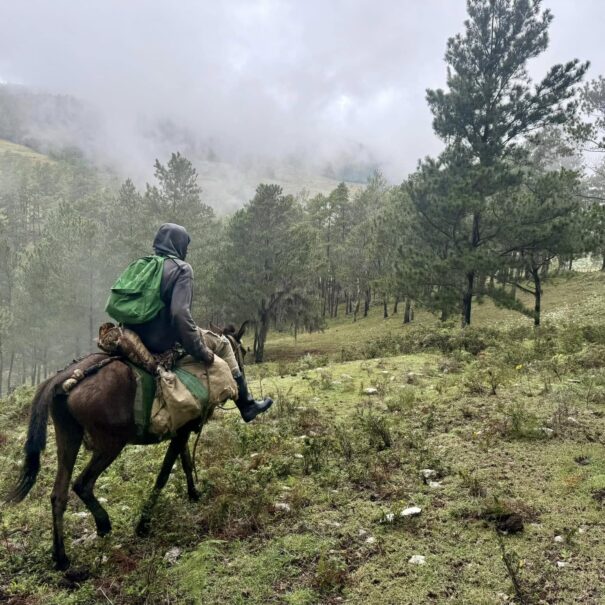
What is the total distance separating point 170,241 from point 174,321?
3.41ft

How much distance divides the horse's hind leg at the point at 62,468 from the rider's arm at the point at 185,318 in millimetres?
1356

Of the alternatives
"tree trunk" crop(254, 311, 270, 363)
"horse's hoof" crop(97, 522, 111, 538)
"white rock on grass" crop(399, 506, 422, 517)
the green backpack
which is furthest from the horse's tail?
"tree trunk" crop(254, 311, 270, 363)

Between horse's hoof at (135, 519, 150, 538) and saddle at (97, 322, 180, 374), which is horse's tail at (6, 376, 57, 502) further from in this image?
horse's hoof at (135, 519, 150, 538)

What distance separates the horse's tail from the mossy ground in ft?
2.34

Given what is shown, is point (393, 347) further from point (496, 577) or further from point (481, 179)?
point (496, 577)

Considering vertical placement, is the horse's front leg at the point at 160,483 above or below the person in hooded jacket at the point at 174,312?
below

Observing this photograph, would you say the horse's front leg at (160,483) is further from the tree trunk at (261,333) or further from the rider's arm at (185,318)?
the tree trunk at (261,333)

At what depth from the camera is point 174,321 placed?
4.68 meters

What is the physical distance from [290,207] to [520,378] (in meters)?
20.5

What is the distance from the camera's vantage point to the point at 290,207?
2777 centimetres

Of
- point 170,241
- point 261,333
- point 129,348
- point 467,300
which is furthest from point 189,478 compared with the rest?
point 261,333

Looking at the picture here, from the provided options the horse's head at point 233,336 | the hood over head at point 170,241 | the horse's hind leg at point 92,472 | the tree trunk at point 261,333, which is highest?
the hood over head at point 170,241

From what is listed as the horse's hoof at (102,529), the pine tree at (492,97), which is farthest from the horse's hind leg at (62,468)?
the pine tree at (492,97)

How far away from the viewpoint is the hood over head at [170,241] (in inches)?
201
